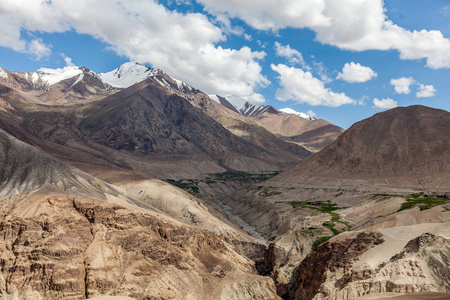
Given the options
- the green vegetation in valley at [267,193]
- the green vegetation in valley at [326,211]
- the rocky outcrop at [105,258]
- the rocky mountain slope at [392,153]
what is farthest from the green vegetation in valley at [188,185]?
the rocky outcrop at [105,258]

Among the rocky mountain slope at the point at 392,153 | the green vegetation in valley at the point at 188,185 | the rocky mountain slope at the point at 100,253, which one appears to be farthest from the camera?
the green vegetation in valley at the point at 188,185

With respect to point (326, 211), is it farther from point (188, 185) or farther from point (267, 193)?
point (188, 185)

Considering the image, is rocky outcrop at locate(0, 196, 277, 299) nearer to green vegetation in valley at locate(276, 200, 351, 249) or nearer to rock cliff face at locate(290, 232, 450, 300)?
rock cliff face at locate(290, 232, 450, 300)

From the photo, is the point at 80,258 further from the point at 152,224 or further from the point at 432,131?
the point at 432,131

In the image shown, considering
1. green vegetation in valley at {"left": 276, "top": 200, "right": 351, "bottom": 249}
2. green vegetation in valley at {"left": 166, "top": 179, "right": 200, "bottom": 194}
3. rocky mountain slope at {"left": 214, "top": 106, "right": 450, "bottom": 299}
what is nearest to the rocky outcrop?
rocky mountain slope at {"left": 214, "top": 106, "right": 450, "bottom": 299}

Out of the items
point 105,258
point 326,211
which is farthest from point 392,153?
point 105,258

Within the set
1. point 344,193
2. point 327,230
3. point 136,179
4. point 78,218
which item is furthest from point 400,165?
point 78,218

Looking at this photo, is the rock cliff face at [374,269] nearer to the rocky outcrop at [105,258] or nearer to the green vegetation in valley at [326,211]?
the rocky outcrop at [105,258]

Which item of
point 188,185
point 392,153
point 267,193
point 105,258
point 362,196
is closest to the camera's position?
point 105,258
